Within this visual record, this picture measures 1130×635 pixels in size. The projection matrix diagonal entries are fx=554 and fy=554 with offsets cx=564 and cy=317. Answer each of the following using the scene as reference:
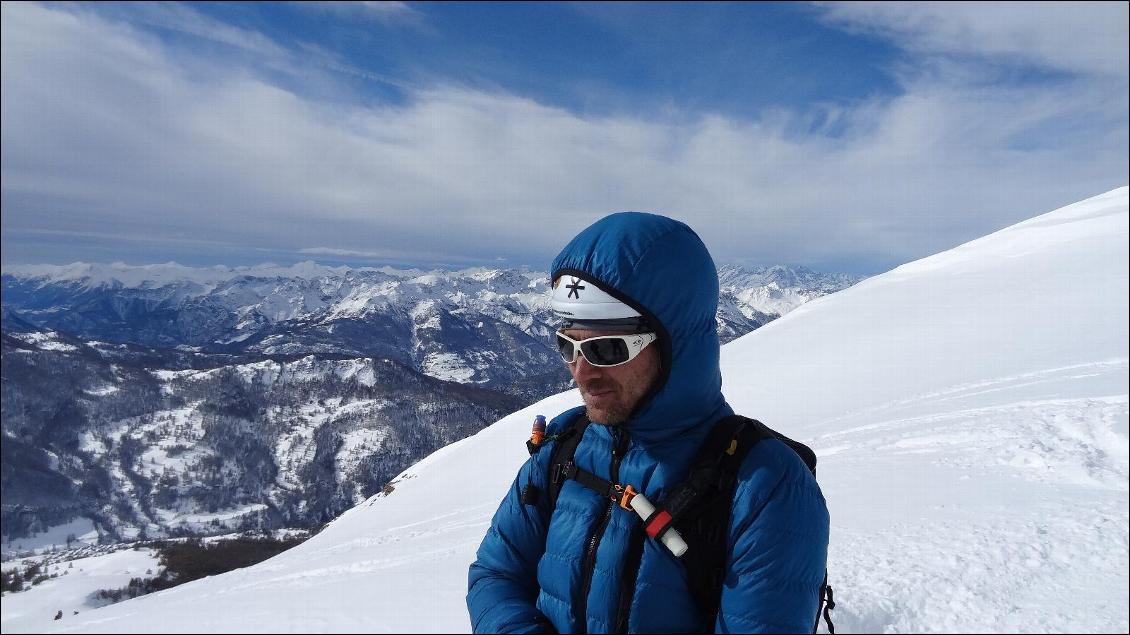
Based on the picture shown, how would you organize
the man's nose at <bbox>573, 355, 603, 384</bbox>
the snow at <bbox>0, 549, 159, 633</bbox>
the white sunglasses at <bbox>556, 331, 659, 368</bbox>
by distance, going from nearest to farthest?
the white sunglasses at <bbox>556, 331, 659, 368</bbox> < the man's nose at <bbox>573, 355, 603, 384</bbox> < the snow at <bbox>0, 549, 159, 633</bbox>

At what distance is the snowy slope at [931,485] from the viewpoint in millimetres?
5848

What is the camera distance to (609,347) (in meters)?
2.52

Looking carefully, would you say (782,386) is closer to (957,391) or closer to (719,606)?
(957,391)

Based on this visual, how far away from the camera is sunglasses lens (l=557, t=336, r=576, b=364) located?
2618mm

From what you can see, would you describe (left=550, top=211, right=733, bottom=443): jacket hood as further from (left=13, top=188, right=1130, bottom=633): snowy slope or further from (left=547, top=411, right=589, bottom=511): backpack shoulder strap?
(left=13, top=188, right=1130, bottom=633): snowy slope

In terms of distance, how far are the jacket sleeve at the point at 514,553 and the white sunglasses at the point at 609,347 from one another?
0.80 m

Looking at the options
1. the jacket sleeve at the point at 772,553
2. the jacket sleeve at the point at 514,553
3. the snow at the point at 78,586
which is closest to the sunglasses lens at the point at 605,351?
the jacket sleeve at the point at 772,553

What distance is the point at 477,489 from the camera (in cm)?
2581

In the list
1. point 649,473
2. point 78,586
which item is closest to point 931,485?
point 649,473

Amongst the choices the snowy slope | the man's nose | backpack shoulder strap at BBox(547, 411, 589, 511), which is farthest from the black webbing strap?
the snowy slope

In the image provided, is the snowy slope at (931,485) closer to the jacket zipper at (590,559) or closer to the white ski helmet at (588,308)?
the jacket zipper at (590,559)

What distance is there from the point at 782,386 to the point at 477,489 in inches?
570

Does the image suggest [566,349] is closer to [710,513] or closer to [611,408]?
[611,408]

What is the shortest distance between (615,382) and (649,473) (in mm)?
484
